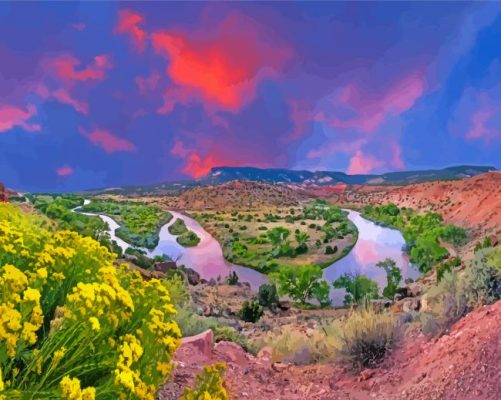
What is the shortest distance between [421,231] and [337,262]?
25.9 feet

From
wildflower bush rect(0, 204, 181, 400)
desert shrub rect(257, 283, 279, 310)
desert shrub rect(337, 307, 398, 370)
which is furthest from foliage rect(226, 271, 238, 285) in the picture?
wildflower bush rect(0, 204, 181, 400)

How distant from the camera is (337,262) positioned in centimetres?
2766

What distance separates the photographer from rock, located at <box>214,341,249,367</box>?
6.16 metres

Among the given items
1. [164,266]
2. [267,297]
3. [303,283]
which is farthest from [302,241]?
[164,266]

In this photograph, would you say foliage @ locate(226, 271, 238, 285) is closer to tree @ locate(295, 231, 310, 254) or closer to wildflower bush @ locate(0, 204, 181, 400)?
tree @ locate(295, 231, 310, 254)

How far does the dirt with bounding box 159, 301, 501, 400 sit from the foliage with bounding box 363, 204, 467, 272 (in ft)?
76.6

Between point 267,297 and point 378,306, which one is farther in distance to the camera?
point 267,297

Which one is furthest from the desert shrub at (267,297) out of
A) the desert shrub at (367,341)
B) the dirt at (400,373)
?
the desert shrub at (367,341)

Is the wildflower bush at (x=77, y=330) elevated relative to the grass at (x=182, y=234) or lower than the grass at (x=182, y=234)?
lower

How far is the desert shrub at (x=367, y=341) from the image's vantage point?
5.96 m

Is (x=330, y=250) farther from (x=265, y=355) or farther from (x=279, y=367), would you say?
(x=279, y=367)

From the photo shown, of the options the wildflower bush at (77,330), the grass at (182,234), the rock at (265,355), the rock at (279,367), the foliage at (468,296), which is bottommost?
the rock at (279,367)

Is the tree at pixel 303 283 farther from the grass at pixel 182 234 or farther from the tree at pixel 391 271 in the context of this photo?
the grass at pixel 182 234

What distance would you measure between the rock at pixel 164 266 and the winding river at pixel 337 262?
37cm
